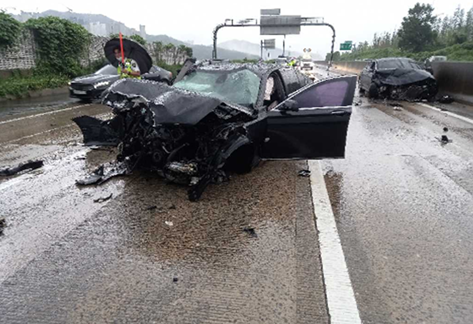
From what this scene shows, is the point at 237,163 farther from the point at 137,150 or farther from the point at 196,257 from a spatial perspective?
the point at 196,257

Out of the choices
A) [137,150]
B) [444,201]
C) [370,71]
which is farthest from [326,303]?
[370,71]

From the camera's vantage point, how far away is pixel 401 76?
551 inches

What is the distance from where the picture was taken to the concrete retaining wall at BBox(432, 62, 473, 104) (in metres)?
13.3

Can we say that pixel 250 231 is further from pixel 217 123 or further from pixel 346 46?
pixel 346 46

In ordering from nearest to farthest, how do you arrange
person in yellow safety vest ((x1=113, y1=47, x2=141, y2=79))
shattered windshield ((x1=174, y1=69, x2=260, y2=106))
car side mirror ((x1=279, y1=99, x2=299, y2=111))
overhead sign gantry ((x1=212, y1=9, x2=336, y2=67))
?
car side mirror ((x1=279, y1=99, x2=299, y2=111)), shattered windshield ((x1=174, y1=69, x2=260, y2=106)), person in yellow safety vest ((x1=113, y1=47, x2=141, y2=79)), overhead sign gantry ((x1=212, y1=9, x2=336, y2=67))

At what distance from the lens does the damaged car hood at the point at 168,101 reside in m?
3.98

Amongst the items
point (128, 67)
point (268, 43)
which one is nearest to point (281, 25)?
point (268, 43)

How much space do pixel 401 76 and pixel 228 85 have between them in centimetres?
1094

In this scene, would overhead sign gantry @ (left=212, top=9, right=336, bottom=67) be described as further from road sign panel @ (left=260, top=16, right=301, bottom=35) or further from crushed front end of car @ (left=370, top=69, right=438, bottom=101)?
crushed front end of car @ (left=370, top=69, right=438, bottom=101)

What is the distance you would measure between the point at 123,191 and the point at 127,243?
4.49ft

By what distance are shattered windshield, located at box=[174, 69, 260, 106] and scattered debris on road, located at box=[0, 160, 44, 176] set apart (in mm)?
2547

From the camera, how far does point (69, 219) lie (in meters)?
3.84

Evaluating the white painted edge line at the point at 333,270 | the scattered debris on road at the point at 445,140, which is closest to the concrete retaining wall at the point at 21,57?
the white painted edge line at the point at 333,270

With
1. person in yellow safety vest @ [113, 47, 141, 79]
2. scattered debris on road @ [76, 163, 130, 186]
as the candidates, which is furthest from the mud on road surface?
person in yellow safety vest @ [113, 47, 141, 79]
